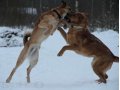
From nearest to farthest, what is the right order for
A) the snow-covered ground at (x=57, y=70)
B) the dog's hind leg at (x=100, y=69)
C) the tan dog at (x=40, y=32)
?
the snow-covered ground at (x=57, y=70) → the dog's hind leg at (x=100, y=69) → the tan dog at (x=40, y=32)

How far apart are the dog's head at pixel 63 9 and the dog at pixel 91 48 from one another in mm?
41

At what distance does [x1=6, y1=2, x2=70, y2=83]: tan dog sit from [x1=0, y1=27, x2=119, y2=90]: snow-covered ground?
1.4 inches

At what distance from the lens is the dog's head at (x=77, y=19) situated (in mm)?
2219

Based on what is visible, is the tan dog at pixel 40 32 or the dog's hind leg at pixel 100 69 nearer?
the dog's hind leg at pixel 100 69

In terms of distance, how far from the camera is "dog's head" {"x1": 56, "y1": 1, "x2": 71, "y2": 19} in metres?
2.20

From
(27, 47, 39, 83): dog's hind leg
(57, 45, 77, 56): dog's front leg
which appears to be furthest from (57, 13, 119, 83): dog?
(27, 47, 39, 83): dog's hind leg

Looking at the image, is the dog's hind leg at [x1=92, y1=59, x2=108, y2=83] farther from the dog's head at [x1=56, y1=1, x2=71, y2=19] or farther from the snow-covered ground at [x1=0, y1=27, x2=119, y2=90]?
the dog's head at [x1=56, y1=1, x2=71, y2=19]

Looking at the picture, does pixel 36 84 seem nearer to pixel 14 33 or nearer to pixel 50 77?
pixel 50 77

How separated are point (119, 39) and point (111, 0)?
0.80 feet

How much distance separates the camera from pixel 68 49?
7.35 feet

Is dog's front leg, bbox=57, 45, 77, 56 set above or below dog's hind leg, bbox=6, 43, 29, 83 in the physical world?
above

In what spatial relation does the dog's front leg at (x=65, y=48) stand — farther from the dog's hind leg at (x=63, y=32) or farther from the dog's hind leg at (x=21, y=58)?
the dog's hind leg at (x=21, y=58)

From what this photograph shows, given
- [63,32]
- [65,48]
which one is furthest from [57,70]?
[63,32]

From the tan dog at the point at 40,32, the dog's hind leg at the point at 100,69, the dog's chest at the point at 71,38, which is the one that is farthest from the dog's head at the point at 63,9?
the dog's hind leg at the point at 100,69
